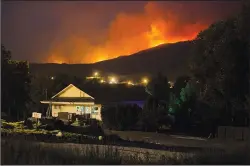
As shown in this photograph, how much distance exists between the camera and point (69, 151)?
885cm

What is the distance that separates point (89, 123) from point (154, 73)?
525 cm

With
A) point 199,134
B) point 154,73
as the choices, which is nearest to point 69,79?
point 154,73

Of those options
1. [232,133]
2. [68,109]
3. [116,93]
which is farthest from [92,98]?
[232,133]

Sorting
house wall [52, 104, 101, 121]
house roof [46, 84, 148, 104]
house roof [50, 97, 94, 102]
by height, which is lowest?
house wall [52, 104, 101, 121]

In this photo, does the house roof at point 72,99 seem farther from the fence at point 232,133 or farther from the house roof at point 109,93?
the fence at point 232,133

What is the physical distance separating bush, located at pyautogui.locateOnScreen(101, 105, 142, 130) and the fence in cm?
600

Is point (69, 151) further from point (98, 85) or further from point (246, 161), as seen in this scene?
point (98, 85)

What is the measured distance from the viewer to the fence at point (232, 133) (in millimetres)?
16748

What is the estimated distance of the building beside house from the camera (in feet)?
92.1

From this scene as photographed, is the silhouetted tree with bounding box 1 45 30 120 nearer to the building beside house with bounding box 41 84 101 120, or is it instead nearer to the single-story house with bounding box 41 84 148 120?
the building beside house with bounding box 41 84 101 120

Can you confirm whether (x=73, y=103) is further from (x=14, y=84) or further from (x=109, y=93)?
(x=14, y=84)

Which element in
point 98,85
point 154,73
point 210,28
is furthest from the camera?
point 98,85

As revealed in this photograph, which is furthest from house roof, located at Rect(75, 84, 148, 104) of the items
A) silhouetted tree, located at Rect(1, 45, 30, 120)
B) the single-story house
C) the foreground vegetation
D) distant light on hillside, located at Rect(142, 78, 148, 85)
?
the foreground vegetation

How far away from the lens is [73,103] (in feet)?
93.7
